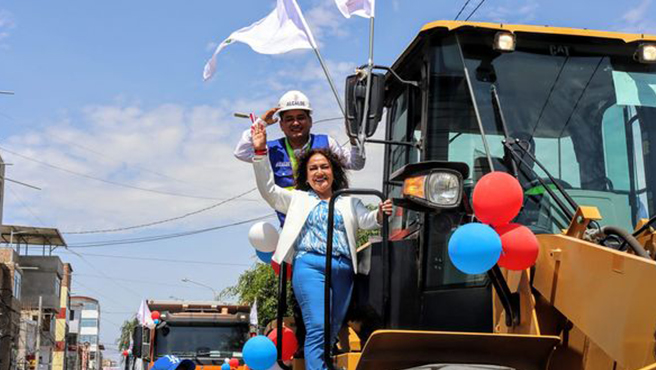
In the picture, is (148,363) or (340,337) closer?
(340,337)

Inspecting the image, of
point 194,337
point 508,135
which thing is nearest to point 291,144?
point 508,135

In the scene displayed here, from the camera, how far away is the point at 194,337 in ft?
70.9

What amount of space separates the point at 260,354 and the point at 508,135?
2.03 metres

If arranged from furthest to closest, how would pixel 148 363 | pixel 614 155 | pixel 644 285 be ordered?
pixel 148 363 → pixel 614 155 → pixel 644 285

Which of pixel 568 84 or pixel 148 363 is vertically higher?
pixel 568 84

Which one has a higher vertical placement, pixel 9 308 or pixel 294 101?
pixel 294 101

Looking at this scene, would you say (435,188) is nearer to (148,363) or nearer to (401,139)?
(401,139)

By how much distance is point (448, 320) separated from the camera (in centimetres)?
462

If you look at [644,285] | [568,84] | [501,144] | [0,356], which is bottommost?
[0,356]

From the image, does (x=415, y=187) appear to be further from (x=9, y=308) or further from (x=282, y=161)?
(x=9, y=308)

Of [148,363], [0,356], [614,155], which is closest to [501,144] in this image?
[614,155]

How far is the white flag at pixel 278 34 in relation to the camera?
251 inches

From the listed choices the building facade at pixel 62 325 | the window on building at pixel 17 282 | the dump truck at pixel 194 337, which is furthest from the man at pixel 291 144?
the building facade at pixel 62 325

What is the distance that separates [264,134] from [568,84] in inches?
71.1
